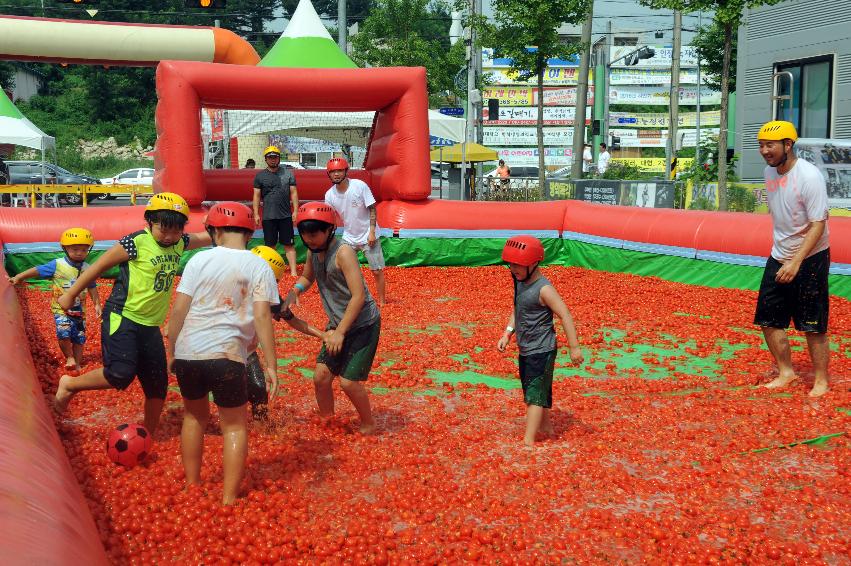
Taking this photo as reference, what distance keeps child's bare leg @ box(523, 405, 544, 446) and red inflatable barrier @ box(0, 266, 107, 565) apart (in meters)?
3.04

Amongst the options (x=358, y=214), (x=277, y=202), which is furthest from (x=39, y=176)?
(x=358, y=214)

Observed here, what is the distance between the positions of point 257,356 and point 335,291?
73 centimetres

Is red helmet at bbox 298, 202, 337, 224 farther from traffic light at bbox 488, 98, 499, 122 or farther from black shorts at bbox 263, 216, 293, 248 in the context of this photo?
traffic light at bbox 488, 98, 499, 122

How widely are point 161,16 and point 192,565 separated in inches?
3064

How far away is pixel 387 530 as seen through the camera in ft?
15.2

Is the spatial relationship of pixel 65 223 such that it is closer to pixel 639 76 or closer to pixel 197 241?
pixel 197 241

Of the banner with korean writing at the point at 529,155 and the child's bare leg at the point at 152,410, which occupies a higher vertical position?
the banner with korean writing at the point at 529,155

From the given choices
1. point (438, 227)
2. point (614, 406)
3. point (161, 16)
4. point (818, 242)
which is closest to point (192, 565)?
point (614, 406)

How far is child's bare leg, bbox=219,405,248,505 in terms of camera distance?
4.86m

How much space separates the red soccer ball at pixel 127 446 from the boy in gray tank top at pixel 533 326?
245 cm

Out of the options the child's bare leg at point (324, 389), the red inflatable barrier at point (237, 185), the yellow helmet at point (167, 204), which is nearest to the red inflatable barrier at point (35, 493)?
the yellow helmet at point (167, 204)

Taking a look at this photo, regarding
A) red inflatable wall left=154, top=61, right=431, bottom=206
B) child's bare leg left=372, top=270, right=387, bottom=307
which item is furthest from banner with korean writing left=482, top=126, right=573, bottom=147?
child's bare leg left=372, top=270, right=387, bottom=307

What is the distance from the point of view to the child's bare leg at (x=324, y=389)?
6.26 metres

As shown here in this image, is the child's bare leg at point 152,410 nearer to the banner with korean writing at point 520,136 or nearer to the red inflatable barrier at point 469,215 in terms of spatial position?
the red inflatable barrier at point 469,215
